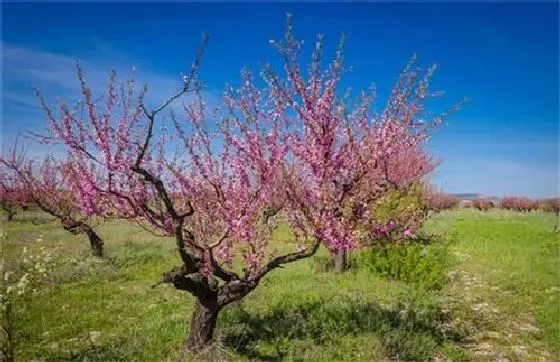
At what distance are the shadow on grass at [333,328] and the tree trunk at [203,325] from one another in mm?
460

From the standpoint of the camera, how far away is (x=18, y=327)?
12.1m

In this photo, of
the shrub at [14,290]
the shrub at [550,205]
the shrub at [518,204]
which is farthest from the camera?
the shrub at [518,204]

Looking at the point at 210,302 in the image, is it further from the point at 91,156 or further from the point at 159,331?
the point at 91,156

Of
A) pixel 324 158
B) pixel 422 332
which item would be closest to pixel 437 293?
pixel 422 332

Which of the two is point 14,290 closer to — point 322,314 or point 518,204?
point 322,314

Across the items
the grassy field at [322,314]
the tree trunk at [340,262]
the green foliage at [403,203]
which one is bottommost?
the grassy field at [322,314]

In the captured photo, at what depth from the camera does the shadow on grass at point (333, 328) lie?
10.6 metres

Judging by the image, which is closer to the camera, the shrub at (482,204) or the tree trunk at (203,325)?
the tree trunk at (203,325)

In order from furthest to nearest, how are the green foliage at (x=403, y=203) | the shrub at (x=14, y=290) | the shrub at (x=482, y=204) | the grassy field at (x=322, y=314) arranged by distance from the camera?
the shrub at (x=482, y=204) < the green foliage at (x=403, y=203) < the grassy field at (x=322, y=314) < the shrub at (x=14, y=290)

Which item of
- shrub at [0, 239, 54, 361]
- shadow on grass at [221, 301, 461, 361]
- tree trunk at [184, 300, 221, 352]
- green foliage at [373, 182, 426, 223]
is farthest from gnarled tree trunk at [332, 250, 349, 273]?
shrub at [0, 239, 54, 361]

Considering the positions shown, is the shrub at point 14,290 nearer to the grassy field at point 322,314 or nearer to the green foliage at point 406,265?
the grassy field at point 322,314

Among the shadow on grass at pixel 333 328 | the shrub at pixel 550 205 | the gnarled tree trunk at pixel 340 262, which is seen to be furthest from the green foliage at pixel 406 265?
the shrub at pixel 550 205

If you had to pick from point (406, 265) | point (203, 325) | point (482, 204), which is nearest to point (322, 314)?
point (203, 325)

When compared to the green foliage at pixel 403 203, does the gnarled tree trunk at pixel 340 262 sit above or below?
below
